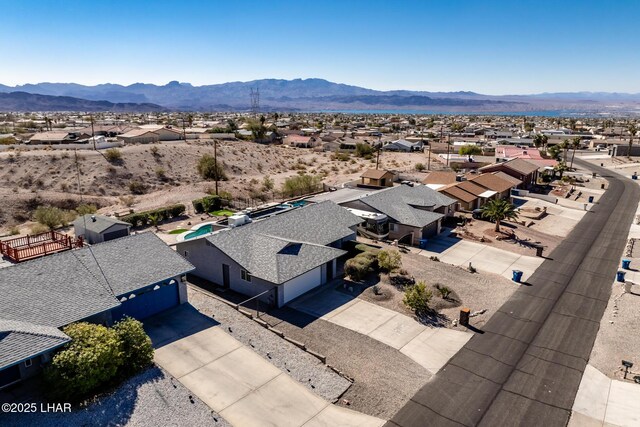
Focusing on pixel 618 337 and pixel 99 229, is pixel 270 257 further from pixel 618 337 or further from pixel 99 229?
pixel 618 337

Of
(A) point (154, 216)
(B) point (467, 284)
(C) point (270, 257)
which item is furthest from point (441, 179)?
(C) point (270, 257)

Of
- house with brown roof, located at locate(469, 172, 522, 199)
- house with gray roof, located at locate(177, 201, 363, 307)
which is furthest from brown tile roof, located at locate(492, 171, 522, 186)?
house with gray roof, located at locate(177, 201, 363, 307)

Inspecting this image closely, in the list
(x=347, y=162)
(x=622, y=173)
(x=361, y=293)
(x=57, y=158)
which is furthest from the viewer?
(x=347, y=162)

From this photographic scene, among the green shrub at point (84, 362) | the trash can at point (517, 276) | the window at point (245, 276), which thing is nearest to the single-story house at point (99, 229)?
the window at point (245, 276)

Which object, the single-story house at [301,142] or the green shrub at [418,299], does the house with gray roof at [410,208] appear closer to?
the green shrub at [418,299]

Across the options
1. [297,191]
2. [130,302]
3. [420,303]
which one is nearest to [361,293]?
[420,303]

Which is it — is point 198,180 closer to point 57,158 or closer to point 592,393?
point 57,158
